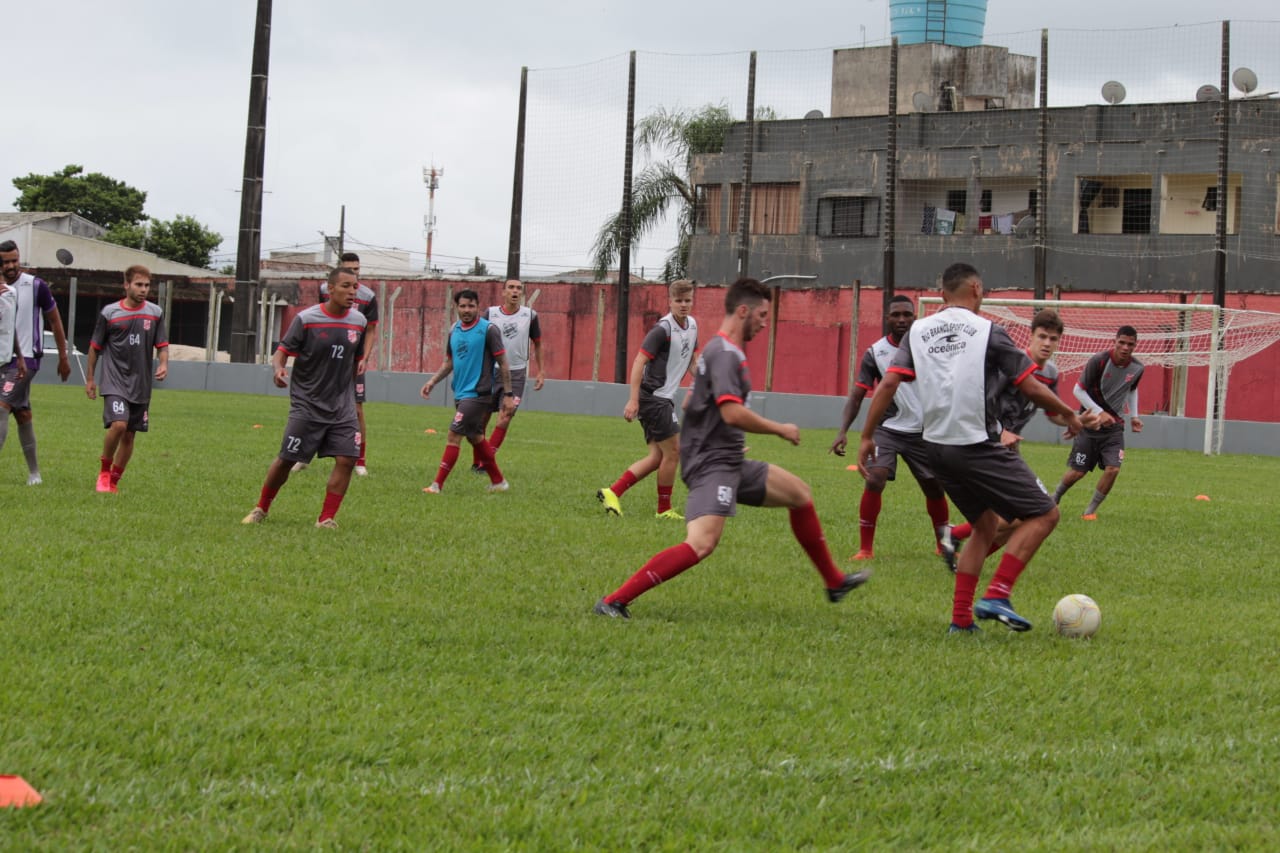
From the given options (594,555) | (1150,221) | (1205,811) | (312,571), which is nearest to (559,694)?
(1205,811)

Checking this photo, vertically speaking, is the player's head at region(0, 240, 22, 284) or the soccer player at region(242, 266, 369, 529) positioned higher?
the player's head at region(0, 240, 22, 284)

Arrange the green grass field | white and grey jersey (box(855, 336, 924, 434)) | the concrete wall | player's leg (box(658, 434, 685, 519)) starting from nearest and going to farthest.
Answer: the green grass field < white and grey jersey (box(855, 336, 924, 434)) < player's leg (box(658, 434, 685, 519)) < the concrete wall

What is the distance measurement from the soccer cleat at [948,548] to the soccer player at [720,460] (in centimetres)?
243

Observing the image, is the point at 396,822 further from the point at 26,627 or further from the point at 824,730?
the point at 26,627

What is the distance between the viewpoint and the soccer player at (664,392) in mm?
11852

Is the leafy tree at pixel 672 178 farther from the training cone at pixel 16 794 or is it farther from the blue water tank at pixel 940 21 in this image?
the training cone at pixel 16 794

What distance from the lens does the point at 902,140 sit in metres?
43.5

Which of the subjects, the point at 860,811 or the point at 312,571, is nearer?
the point at 860,811

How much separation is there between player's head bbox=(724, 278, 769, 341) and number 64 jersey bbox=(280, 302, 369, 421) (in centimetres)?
371

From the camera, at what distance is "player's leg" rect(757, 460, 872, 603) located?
7195 millimetres

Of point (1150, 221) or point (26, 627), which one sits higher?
point (1150, 221)

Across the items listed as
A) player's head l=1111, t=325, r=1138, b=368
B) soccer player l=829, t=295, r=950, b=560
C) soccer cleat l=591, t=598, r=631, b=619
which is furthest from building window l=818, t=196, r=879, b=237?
soccer cleat l=591, t=598, r=631, b=619

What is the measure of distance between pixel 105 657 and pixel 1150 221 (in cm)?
3843

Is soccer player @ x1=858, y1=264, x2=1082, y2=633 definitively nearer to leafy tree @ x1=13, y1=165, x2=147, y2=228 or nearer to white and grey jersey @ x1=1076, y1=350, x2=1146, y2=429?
white and grey jersey @ x1=1076, y1=350, x2=1146, y2=429
